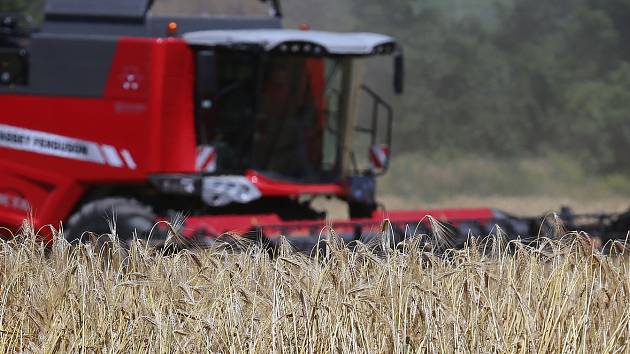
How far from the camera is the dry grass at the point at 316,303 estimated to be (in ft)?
20.1

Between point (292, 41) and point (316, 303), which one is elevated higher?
point (292, 41)

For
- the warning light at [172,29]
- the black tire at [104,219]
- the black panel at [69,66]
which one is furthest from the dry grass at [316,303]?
the warning light at [172,29]

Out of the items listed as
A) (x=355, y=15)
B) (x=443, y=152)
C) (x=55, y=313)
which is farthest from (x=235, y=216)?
(x=355, y=15)

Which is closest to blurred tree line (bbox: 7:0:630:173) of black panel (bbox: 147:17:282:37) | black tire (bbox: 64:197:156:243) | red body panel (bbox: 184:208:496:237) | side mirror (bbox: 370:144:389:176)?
side mirror (bbox: 370:144:389:176)

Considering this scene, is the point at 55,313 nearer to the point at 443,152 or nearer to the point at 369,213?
the point at 369,213

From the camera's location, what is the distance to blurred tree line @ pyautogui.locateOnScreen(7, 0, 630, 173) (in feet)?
84.4

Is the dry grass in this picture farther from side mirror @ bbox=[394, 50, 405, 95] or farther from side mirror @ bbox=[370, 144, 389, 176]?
side mirror @ bbox=[370, 144, 389, 176]

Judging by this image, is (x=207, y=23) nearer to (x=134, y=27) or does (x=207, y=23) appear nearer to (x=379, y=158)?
(x=134, y=27)

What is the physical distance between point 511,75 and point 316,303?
21309 millimetres

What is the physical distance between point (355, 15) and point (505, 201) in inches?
266

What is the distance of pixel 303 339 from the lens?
20.2 ft

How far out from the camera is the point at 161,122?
11906mm

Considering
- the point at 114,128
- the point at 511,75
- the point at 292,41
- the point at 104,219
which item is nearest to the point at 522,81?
the point at 511,75

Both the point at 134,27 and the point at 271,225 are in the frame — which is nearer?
the point at 271,225
